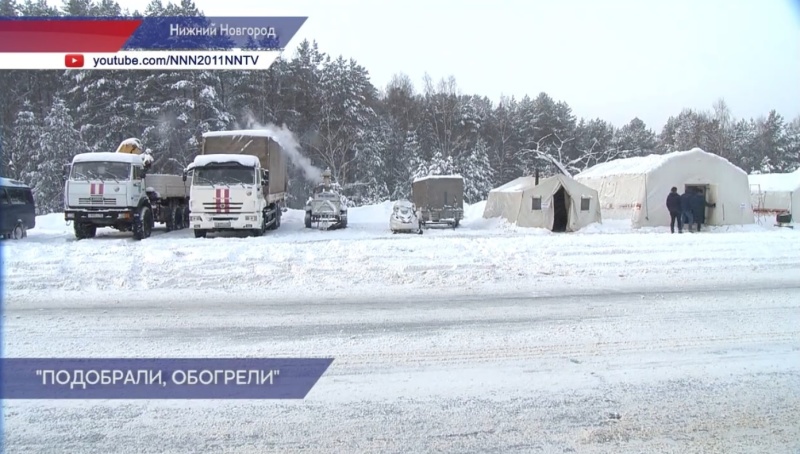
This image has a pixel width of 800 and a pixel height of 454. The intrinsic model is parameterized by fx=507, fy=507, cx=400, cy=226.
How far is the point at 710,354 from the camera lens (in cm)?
552

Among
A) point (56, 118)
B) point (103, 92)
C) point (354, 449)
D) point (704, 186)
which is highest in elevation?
point (103, 92)

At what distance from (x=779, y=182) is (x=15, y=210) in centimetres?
4265

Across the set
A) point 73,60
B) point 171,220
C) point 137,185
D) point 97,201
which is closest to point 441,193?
point 171,220

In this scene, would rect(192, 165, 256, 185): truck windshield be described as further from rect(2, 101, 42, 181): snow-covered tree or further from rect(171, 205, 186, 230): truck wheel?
rect(2, 101, 42, 181): snow-covered tree

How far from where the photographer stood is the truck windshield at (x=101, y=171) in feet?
59.8

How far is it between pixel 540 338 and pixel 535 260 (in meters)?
6.31

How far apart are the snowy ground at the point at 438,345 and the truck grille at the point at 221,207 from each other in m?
6.21

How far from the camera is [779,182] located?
33.9 meters

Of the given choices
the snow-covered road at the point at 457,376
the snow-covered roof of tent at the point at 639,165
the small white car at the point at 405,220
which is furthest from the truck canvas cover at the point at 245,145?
the snow-covered roof of tent at the point at 639,165

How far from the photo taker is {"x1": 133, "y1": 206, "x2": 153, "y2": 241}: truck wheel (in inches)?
752

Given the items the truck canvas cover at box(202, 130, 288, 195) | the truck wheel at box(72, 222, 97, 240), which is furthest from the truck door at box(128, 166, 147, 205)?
the truck canvas cover at box(202, 130, 288, 195)

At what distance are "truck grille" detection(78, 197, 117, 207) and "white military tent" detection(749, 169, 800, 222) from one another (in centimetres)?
3623

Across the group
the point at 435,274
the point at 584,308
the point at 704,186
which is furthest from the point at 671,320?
the point at 704,186

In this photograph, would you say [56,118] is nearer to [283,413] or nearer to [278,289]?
[278,289]
